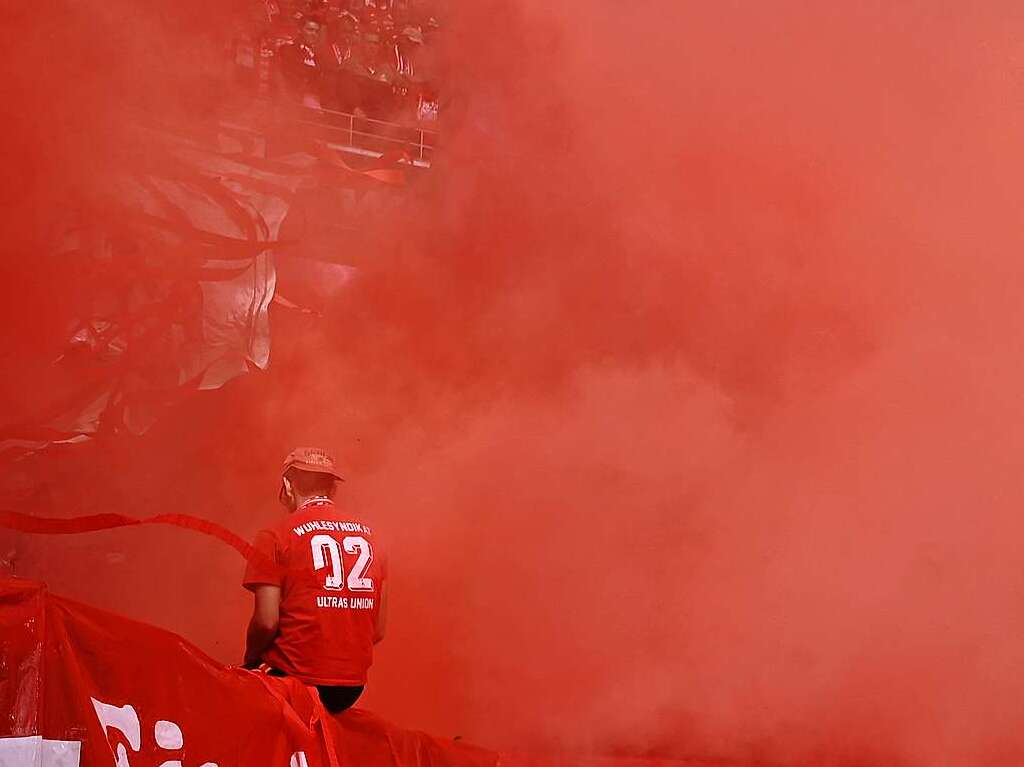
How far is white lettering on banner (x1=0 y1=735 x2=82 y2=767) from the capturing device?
1863 millimetres

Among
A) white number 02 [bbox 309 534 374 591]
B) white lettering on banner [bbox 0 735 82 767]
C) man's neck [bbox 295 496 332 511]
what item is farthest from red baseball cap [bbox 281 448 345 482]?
white lettering on banner [bbox 0 735 82 767]

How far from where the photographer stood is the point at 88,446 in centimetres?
440

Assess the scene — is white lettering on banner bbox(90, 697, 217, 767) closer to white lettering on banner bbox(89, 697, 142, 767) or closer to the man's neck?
white lettering on banner bbox(89, 697, 142, 767)

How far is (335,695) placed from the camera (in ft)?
8.96

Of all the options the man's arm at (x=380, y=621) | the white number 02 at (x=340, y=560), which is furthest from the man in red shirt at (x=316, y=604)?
the man's arm at (x=380, y=621)

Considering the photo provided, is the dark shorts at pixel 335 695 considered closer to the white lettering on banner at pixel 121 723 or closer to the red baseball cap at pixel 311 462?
the red baseball cap at pixel 311 462

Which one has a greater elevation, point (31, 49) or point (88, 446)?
point (31, 49)

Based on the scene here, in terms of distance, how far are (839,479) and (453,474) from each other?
5.11 ft

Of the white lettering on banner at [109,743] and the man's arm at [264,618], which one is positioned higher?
the man's arm at [264,618]

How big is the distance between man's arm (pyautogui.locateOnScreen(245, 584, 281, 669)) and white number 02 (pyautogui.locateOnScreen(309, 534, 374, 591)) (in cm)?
12

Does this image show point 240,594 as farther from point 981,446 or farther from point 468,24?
point 981,446

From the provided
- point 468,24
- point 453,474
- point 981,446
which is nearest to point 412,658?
point 453,474

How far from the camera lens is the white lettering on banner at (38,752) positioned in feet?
6.11

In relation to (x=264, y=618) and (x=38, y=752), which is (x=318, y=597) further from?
(x=38, y=752)
